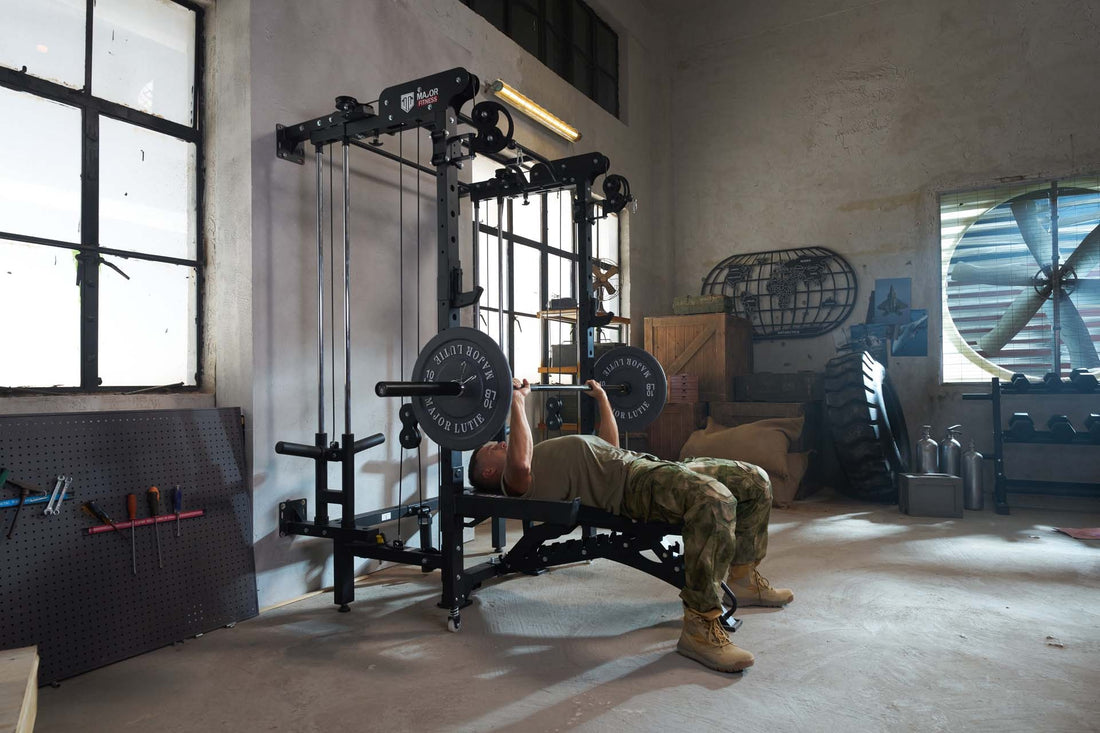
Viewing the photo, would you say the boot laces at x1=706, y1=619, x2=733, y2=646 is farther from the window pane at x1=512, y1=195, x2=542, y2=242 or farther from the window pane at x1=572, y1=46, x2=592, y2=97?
the window pane at x1=572, y1=46, x2=592, y2=97

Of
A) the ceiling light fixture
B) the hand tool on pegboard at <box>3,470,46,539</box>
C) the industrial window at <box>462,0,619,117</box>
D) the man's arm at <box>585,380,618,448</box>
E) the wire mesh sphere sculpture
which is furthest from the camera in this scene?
the wire mesh sphere sculpture

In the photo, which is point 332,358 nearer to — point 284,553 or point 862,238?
point 284,553

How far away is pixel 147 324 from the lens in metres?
2.97

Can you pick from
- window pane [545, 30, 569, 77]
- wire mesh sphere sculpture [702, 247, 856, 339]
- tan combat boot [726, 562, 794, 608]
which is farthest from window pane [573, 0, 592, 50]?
tan combat boot [726, 562, 794, 608]

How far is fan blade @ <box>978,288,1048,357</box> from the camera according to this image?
237 inches

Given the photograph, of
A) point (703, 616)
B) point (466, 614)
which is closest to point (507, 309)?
point (466, 614)

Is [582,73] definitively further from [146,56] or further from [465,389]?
[465,389]

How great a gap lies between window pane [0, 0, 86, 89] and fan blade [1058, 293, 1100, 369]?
714cm

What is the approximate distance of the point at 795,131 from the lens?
7.21 metres

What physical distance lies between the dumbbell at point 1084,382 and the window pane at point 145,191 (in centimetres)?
603

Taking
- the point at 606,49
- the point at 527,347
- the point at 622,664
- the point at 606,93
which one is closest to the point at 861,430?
the point at 527,347

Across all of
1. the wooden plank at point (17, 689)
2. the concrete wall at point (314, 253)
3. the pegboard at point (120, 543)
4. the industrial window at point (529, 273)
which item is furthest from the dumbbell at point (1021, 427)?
the wooden plank at point (17, 689)

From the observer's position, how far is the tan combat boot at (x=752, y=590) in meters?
2.93

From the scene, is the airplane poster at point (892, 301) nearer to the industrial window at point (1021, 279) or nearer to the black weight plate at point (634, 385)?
the industrial window at point (1021, 279)
